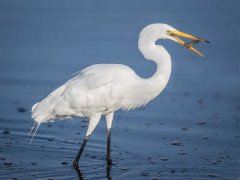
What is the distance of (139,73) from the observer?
10.8m

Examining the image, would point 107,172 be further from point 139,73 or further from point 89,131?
point 139,73

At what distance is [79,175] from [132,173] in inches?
24.6

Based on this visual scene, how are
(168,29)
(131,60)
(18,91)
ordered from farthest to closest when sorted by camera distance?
(131,60) → (18,91) → (168,29)

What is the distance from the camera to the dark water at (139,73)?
7949mm

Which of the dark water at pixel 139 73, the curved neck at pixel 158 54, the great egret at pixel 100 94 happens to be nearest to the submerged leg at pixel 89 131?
the great egret at pixel 100 94

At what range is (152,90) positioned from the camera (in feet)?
25.7

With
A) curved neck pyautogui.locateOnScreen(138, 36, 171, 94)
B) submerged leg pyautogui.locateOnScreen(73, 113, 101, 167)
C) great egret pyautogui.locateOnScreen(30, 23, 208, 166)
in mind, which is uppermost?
curved neck pyautogui.locateOnScreen(138, 36, 171, 94)

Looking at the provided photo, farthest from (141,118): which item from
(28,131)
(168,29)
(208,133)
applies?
(168,29)

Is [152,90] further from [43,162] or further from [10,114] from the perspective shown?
[10,114]

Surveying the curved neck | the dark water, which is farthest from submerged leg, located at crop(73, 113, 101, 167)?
the curved neck

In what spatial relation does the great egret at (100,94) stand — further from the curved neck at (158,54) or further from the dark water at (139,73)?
the dark water at (139,73)

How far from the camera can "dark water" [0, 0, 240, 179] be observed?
26.1 feet

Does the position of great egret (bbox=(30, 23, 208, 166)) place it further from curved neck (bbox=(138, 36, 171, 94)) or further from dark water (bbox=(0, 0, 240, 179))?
dark water (bbox=(0, 0, 240, 179))

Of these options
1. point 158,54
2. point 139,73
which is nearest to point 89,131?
point 158,54
